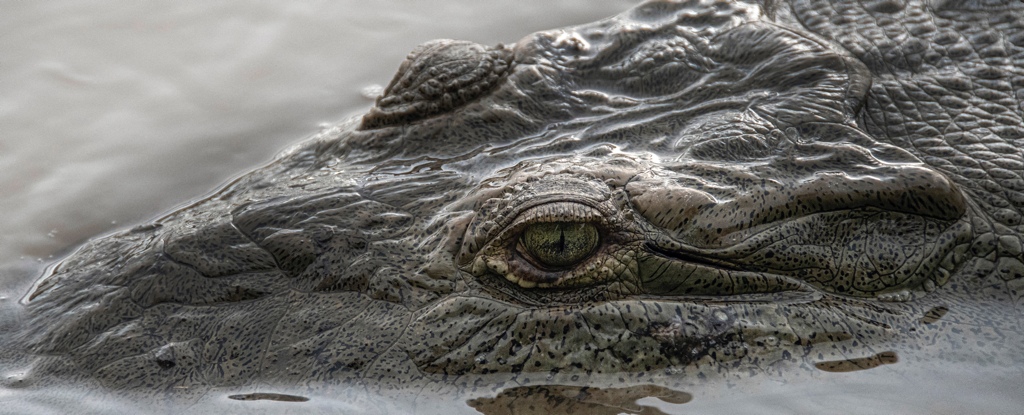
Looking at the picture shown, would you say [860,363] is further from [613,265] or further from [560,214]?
[560,214]

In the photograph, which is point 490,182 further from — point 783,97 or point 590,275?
point 783,97

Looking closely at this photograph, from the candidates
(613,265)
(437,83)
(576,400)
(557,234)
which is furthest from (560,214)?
(437,83)

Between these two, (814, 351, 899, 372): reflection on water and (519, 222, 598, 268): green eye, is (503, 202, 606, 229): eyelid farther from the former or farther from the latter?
(814, 351, 899, 372): reflection on water

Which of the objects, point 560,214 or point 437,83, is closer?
point 560,214

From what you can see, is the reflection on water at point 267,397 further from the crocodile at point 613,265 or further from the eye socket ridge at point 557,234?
the eye socket ridge at point 557,234

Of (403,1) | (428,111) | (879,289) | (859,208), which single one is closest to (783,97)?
(859,208)

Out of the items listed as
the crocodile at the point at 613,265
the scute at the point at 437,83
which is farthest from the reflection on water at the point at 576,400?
the scute at the point at 437,83
